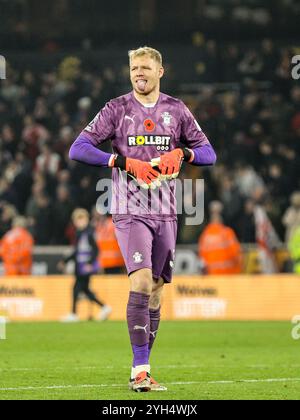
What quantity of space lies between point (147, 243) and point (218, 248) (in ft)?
44.4

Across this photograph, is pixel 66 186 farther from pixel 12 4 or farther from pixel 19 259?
pixel 12 4

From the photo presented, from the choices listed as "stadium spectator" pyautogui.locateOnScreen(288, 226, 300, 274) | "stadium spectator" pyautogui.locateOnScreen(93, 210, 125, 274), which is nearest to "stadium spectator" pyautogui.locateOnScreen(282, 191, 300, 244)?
"stadium spectator" pyautogui.locateOnScreen(288, 226, 300, 274)

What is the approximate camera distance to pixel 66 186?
26.1 m

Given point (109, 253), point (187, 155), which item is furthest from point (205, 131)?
point (187, 155)

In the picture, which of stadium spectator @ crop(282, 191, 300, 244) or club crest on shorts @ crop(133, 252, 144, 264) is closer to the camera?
club crest on shorts @ crop(133, 252, 144, 264)

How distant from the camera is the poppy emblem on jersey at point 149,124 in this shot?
994 centimetres

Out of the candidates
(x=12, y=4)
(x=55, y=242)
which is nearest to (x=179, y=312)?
(x=55, y=242)

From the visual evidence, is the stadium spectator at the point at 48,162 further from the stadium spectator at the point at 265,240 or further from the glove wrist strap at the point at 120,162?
the glove wrist strap at the point at 120,162

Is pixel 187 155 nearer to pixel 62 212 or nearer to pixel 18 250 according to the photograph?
pixel 18 250

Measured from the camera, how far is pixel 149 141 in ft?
32.5

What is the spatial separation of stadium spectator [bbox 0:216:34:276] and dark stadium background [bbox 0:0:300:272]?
1.59 metres

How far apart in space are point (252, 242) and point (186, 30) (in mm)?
7783

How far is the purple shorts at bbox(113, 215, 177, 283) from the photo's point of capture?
9.67 metres

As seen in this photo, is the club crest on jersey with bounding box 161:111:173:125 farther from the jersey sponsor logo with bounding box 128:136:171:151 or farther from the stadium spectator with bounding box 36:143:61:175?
the stadium spectator with bounding box 36:143:61:175
